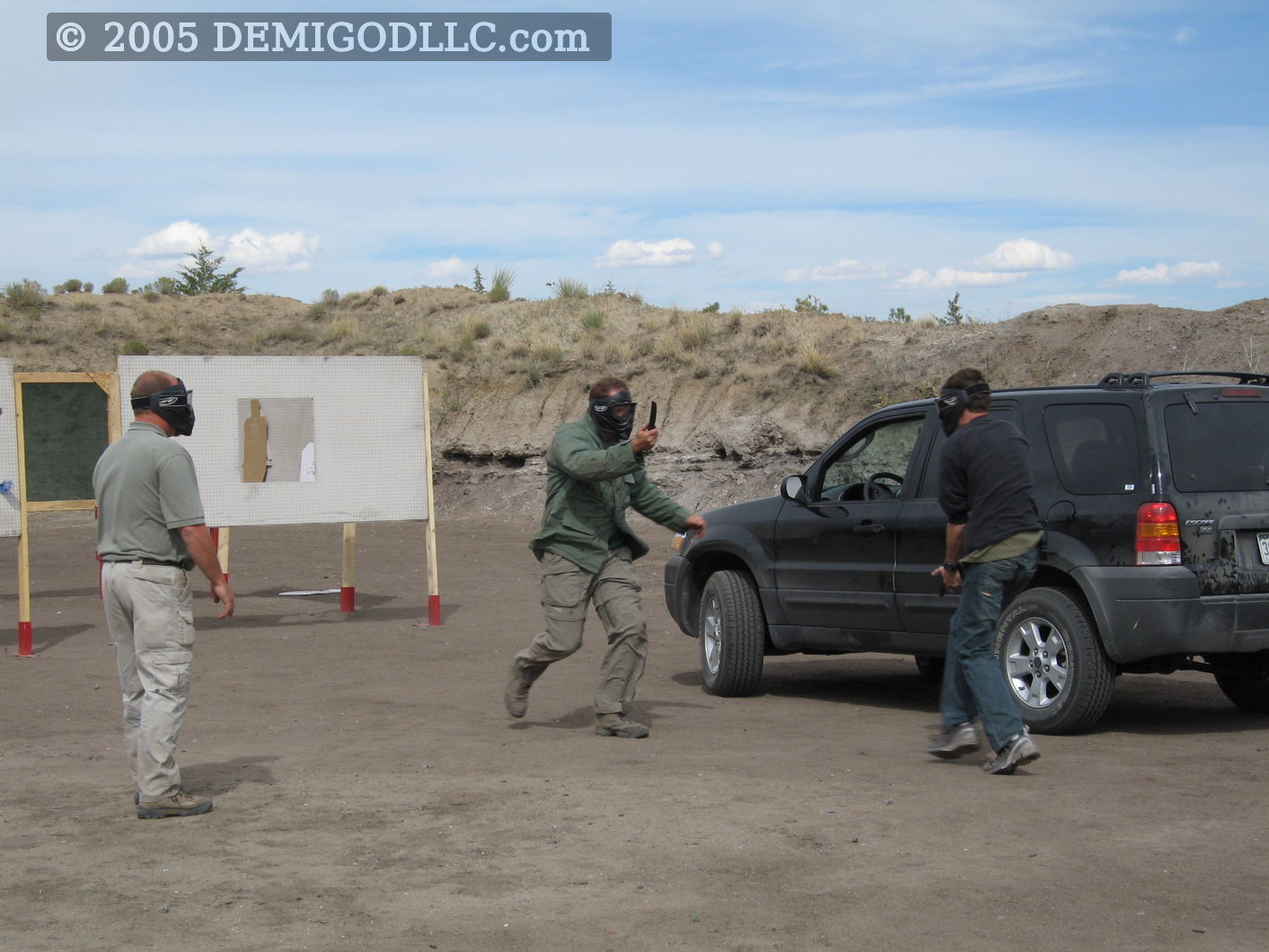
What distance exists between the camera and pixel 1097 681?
786 cm

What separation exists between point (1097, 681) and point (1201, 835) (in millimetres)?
1871

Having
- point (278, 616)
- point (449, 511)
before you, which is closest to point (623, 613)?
point (278, 616)

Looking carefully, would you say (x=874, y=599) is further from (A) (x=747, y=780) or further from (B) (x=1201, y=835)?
(B) (x=1201, y=835)

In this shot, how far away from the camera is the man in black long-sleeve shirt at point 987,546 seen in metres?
7.12

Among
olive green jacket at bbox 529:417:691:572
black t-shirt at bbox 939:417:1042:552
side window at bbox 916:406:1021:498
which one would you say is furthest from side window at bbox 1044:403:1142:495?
olive green jacket at bbox 529:417:691:572

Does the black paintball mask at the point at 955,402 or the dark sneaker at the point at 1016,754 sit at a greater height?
the black paintball mask at the point at 955,402

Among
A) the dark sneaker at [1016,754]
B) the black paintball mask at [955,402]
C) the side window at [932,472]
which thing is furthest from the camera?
the side window at [932,472]

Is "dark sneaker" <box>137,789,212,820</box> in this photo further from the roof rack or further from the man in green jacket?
the roof rack

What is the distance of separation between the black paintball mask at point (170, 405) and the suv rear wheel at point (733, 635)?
4.26 metres

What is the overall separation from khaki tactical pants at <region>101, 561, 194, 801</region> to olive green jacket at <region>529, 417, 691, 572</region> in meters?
2.32

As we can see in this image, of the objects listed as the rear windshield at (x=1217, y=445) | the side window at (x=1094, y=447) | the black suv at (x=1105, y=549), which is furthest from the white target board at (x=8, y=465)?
the rear windshield at (x=1217, y=445)

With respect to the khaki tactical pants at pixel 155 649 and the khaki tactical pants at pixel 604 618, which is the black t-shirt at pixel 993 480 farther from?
the khaki tactical pants at pixel 155 649

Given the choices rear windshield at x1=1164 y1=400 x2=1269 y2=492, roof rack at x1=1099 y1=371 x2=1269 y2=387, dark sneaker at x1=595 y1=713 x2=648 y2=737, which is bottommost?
dark sneaker at x1=595 y1=713 x2=648 y2=737

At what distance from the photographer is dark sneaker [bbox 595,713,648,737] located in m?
8.39
